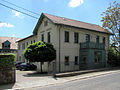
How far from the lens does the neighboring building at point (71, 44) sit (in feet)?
59.4

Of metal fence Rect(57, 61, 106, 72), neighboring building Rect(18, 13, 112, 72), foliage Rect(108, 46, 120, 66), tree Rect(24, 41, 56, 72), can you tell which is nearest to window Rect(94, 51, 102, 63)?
neighboring building Rect(18, 13, 112, 72)

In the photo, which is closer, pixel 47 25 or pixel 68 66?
pixel 68 66

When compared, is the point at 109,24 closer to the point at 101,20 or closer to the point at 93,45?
the point at 101,20

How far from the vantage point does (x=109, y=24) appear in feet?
87.2

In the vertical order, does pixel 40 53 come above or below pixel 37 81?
above

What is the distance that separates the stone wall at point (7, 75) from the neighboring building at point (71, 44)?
807 centimetres

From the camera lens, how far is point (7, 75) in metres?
9.87

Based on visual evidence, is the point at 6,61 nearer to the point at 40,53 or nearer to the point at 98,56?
the point at 40,53

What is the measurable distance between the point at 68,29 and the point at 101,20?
11.9 m

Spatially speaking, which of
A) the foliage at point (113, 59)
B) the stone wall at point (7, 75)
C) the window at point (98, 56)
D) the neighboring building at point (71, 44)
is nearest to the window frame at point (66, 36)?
the neighboring building at point (71, 44)

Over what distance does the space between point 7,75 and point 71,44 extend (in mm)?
11398

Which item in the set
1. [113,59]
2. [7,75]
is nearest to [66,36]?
[113,59]

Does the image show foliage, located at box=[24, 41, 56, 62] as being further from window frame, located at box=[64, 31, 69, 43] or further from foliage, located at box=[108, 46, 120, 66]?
foliage, located at box=[108, 46, 120, 66]


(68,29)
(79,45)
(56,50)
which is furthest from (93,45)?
(56,50)
